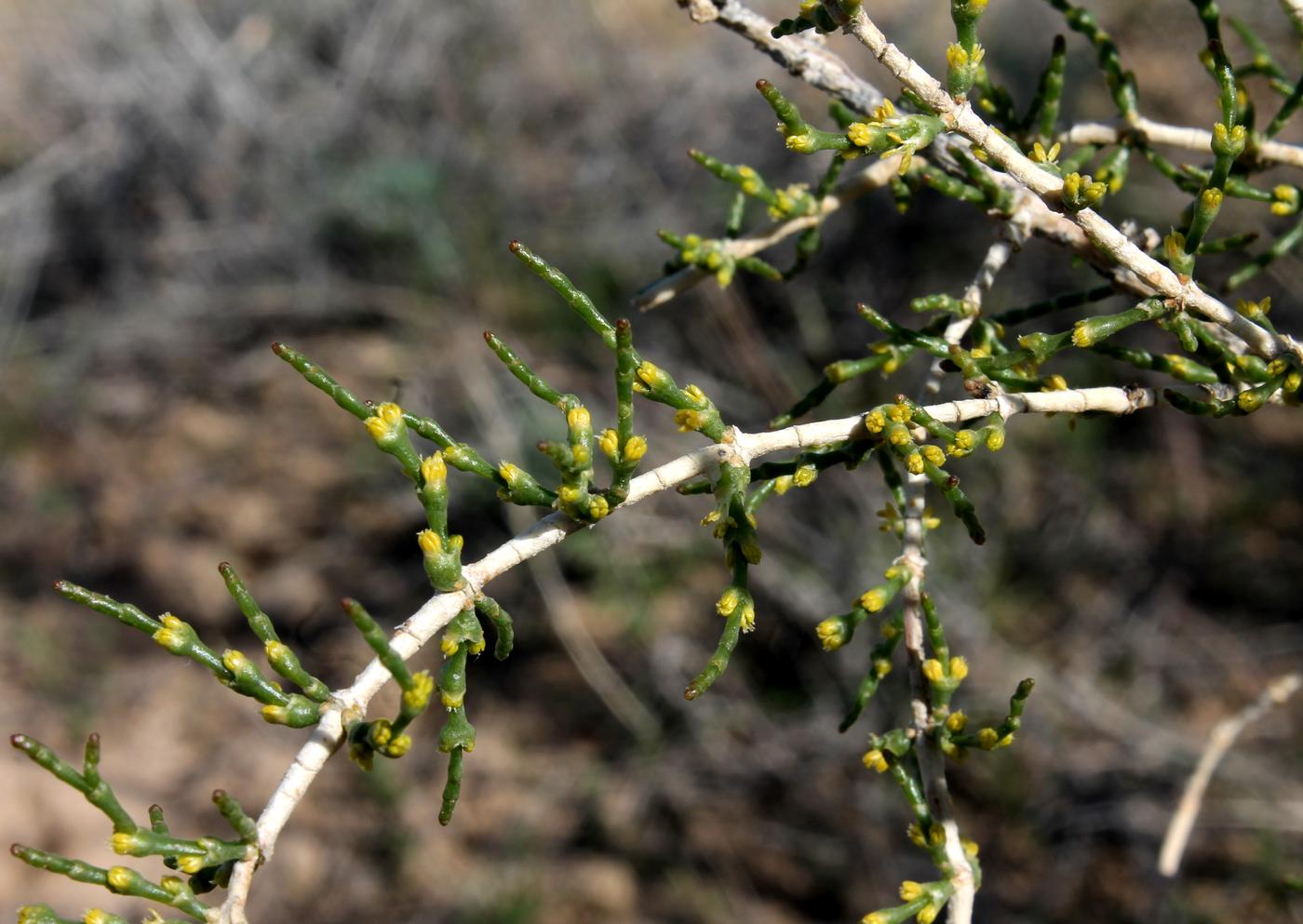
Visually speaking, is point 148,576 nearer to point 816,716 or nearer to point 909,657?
point 816,716

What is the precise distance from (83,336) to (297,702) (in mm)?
6207

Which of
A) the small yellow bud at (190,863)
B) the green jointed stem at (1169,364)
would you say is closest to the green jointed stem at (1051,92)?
the green jointed stem at (1169,364)

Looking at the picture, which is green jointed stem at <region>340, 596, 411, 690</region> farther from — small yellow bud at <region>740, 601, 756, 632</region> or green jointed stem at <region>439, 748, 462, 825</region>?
small yellow bud at <region>740, 601, 756, 632</region>

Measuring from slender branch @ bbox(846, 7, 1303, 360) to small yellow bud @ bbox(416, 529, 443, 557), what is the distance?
736mm

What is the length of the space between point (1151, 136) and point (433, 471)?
1.40 metres

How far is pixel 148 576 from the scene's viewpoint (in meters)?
6.30

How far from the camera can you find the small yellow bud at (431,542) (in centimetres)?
118

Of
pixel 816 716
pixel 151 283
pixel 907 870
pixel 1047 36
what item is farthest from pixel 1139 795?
pixel 151 283


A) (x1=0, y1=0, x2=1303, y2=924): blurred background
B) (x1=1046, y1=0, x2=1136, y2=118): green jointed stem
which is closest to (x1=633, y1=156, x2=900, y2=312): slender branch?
(x1=1046, y1=0, x2=1136, y2=118): green jointed stem

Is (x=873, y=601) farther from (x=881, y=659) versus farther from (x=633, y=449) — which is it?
(x=633, y=449)

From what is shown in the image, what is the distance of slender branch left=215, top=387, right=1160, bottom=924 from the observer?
1.15 m

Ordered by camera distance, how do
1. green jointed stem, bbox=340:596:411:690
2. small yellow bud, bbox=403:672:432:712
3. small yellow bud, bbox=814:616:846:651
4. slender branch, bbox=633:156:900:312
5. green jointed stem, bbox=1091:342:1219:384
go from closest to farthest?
green jointed stem, bbox=340:596:411:690, small yellow bud, bbox=403:672:432:712, small yellow bud, bbox=814:616:846:651, green jointed stem, bbox=1091:342:1219:384, slender branch, bbox=633:156:900:312

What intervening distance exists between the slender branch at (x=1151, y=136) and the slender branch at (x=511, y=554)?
617 millimetres

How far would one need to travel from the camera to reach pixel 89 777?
3.76 ft
